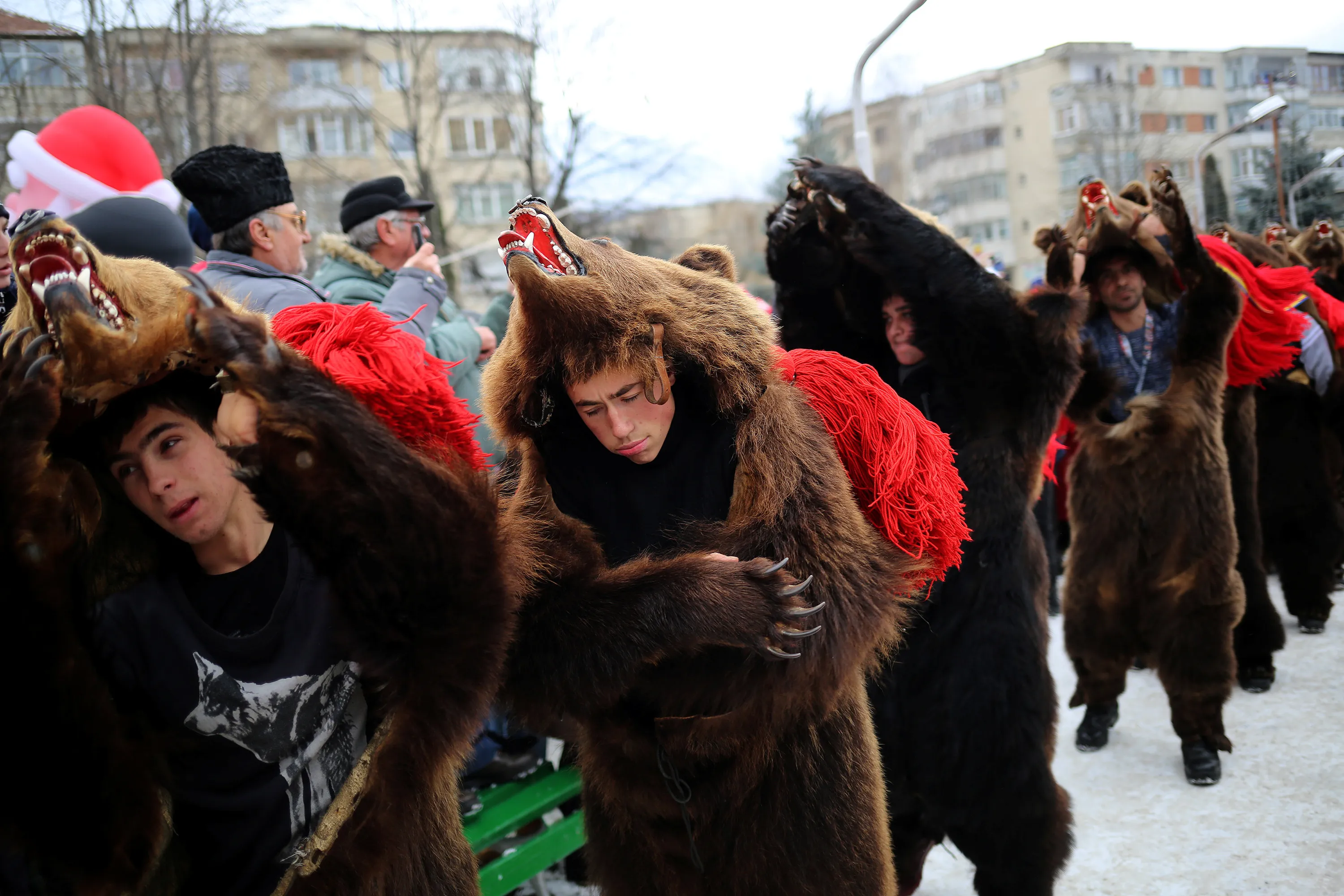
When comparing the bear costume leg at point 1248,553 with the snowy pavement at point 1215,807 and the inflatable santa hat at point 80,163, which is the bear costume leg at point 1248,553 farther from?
the inflatable santa hat at point 80,163

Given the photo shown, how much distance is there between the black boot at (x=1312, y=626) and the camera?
5.76 metres

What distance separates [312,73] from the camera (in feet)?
66.2

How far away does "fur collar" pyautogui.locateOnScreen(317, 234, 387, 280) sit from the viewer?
3.71m

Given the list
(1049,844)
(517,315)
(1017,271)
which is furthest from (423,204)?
(1017,271)


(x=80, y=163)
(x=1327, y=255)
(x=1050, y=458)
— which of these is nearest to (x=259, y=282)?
(x=80, y=163)

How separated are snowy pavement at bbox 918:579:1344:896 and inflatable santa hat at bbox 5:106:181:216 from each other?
12.3ft

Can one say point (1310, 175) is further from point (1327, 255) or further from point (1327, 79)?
point (1327, 255)

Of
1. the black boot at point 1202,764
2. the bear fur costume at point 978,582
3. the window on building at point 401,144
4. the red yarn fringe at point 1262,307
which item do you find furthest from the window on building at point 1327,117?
the window on building at point 401,144

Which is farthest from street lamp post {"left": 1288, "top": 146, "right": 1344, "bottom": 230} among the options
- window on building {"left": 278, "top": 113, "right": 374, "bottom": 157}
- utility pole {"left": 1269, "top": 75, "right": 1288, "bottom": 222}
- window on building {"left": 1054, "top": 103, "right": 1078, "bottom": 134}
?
window on building {"left": 1054, "top": 103, "right": 1078, "bottom": 134}

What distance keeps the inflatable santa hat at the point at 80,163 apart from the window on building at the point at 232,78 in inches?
184

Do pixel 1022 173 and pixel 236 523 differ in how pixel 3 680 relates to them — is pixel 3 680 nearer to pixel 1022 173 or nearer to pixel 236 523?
pixel 236 523

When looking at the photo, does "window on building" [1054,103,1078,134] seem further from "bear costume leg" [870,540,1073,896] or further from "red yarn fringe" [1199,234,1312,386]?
"bear costume leg" [870,540,1073,896]

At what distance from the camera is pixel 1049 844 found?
2.75 meters

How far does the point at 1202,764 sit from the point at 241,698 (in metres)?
3.87
